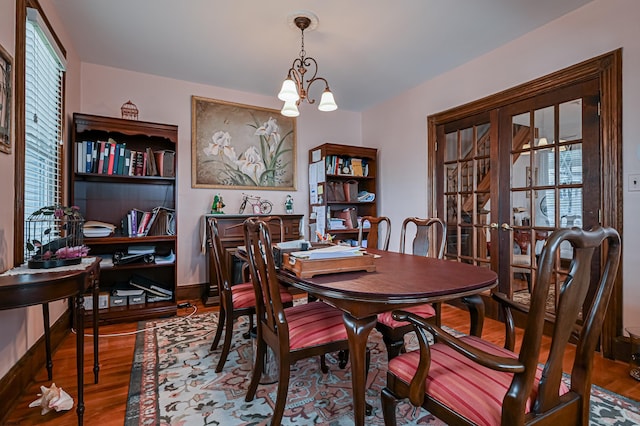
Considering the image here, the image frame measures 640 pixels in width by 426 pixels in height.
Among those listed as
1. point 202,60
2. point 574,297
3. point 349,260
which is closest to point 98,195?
point 202,60

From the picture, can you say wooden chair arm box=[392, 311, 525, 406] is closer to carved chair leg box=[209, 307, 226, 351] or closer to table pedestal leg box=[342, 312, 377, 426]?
table pedestal leg box=[342, 312, 377, 426]

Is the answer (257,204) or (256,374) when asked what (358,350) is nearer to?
(256,374)

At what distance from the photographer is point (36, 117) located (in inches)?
85.3

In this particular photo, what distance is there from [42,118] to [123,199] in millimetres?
1223

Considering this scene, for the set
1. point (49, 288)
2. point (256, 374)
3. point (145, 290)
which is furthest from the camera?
point (145, 290)

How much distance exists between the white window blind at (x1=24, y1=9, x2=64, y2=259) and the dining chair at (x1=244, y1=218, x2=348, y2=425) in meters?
1.59

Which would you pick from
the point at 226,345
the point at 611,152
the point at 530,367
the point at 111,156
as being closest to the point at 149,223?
the point at 111,156

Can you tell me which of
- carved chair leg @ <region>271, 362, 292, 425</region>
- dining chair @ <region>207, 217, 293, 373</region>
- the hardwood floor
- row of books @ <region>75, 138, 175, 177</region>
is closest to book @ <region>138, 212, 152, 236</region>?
row of books @ <region>75, 138, 175, 177</region>

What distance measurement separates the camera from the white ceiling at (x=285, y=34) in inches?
94.2

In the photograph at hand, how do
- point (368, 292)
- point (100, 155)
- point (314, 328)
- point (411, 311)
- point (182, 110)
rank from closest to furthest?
point (368, 292) → point (314, 328) → point (411, 311) → point (100, 155) → point (182, 110)

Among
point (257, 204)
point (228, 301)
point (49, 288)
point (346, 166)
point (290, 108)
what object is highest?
point (290, 108)

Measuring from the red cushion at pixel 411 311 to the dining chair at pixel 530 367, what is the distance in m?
0.44

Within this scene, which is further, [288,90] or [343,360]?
[288,90]

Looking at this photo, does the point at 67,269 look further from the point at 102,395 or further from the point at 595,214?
the point at 595,214
